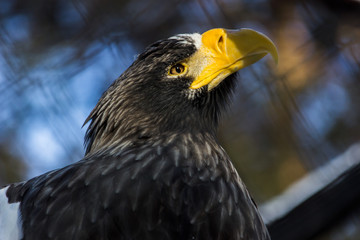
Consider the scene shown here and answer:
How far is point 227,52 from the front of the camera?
2.25 meters

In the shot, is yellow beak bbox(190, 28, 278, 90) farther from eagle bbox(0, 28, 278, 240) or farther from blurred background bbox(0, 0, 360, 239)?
blurred background bbox(0, 0, 360, 239)

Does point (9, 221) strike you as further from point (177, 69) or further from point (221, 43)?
point (221, 43)

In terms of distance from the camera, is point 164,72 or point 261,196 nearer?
point 164,72

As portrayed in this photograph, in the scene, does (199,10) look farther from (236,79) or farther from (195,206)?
(195,206)

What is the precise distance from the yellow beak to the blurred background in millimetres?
905

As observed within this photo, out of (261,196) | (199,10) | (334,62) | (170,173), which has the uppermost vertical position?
(199,10)

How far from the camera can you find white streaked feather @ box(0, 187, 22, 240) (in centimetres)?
185

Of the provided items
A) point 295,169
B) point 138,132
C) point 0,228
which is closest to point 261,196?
point 295,169

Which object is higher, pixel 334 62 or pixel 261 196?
pixel 334 62

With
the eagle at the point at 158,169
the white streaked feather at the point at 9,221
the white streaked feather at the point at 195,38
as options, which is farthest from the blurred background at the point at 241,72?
the white streaked feather at the point at 9,221

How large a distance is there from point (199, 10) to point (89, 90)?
30.3 inches

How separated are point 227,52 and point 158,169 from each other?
1.87 feet

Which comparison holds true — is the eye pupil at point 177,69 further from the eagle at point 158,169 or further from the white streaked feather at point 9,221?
the white streaked feather at point 9,221

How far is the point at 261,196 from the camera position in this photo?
301 centimetres
